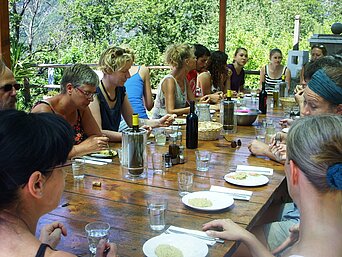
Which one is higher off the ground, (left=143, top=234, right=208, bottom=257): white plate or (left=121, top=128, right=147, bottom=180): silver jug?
(left=121, top=128, right=147, bottom=180): silver jug

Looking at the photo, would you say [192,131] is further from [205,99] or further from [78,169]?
[205,99]

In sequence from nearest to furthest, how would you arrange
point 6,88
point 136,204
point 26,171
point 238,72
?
point 26,171
point 136,204
point 6,88
point 238,72

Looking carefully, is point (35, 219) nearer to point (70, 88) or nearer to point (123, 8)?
point (70, 88)

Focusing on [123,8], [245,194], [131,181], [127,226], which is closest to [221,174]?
[245,194]

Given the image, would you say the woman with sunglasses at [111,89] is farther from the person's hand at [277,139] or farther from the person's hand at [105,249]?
the person's hand at [105,249]

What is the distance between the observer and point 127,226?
1.62 meters

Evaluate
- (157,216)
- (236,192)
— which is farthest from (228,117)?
(157,216)

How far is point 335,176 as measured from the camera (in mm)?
1334

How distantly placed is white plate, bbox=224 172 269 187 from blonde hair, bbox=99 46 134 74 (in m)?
1.49

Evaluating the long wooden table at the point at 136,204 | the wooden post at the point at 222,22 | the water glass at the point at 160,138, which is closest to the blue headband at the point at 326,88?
the long wooden table at the point at 136,204

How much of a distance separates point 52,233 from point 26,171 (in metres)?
0.49

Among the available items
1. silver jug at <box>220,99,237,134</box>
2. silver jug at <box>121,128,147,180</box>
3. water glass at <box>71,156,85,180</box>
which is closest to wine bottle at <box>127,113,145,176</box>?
silver jug at <box>121,128,147,180</box>

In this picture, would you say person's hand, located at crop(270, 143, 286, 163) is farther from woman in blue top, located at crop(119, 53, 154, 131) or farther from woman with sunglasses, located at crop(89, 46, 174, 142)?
woman in blue top, located at crop(119, 53, 154, 131)

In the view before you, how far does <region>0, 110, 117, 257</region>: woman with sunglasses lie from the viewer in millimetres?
1057
